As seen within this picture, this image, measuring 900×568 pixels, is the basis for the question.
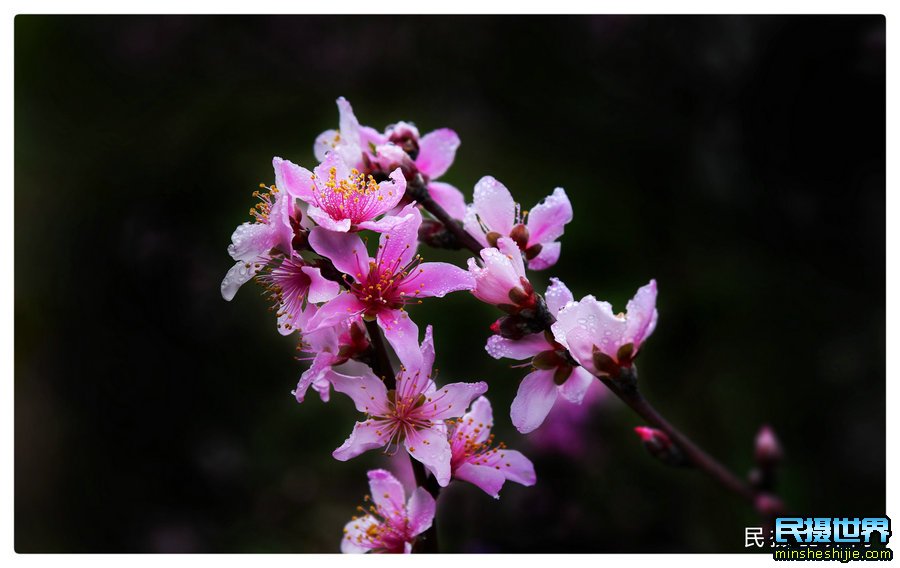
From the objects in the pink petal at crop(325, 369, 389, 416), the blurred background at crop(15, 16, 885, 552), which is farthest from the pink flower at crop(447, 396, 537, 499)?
the blurred background at crop(15, 16, 885, 552)

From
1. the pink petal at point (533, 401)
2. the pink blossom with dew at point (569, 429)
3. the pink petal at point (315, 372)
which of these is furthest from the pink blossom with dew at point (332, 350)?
the pink blossom with dew at point (569, 429)

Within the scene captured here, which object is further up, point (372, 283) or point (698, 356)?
point (698, 356)

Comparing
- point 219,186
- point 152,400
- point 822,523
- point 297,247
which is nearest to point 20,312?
point 152,400

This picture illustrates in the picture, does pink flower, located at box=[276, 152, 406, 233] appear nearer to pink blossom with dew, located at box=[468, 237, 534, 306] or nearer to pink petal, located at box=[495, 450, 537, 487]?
pink blossom with dew, located at box=[468, 237, 534, 306]

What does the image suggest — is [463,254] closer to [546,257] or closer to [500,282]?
[546,257]

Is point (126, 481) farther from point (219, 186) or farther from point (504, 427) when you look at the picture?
point (504, 427)

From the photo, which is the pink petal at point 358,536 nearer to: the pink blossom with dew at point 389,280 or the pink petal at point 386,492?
the pink petal at point 386,492

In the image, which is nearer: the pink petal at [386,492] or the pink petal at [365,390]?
the pink petal at [365,390]
